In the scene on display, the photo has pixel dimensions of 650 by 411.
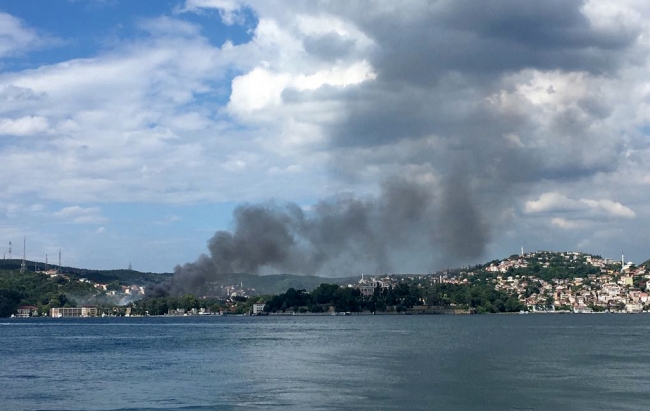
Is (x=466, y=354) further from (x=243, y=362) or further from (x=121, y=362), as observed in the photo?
(x=121, y=362)

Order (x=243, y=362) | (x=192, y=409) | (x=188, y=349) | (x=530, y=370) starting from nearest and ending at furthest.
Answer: (x=192, y=409) → (x=530, y=370) → (x=243, y=362) → (x=188, y=349)

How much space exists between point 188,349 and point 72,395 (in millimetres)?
38477

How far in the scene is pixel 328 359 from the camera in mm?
61344

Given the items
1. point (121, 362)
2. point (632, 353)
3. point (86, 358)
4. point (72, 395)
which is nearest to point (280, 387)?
point (72, 395)

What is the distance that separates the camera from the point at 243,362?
59.8m

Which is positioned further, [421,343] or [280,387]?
[421,343]

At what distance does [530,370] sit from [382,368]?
32.3 feet

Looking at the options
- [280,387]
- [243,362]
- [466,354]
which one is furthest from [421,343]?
[280,387]

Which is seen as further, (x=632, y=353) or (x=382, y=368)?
(x=632, y=353)

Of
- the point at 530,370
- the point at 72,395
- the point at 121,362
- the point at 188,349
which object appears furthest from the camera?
the point at 188,349

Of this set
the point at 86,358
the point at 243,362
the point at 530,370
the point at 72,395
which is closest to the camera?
the point at 72,395

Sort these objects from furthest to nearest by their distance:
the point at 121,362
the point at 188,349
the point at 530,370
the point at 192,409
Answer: the point at 188,349, the point at 121,362, the point at 530,370, the point at 192,409

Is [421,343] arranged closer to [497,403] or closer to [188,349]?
[188,349]

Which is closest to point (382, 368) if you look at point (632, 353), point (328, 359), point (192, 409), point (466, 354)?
point (328, 359)
